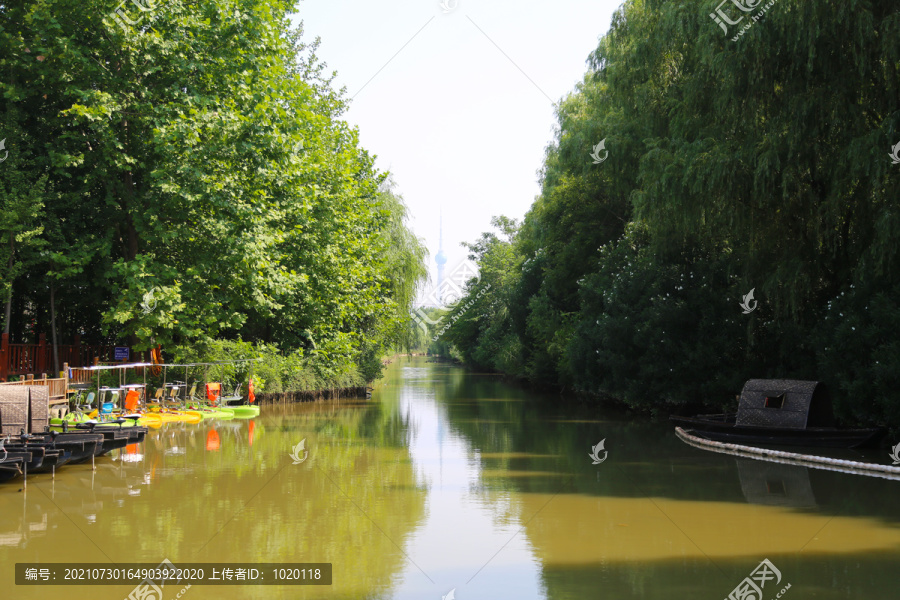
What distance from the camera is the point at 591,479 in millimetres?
15094

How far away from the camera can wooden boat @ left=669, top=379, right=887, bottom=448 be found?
17.8m

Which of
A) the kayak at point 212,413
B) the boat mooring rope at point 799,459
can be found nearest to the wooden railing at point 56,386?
the kayak at point 212,413

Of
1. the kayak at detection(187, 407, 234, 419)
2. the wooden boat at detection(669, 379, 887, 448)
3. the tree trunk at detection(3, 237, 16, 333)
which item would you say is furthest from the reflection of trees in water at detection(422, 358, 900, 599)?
the tree trunk at detection(3, 237, 16, 333)

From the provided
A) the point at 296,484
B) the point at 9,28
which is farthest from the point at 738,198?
the point at 9,28

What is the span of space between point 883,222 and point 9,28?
2476 cm

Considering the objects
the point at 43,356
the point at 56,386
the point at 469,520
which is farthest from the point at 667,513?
the point at 43,356

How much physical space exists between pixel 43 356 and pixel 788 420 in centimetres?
2237

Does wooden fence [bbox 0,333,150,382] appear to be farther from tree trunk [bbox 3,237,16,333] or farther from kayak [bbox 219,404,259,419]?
kayak [bbox 219,404,259,419]

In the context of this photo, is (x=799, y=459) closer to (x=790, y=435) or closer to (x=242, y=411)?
(x=790, y=435)

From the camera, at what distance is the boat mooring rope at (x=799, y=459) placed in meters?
14.7

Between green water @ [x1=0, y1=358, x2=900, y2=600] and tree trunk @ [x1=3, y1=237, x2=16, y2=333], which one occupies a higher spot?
tree trunk @ [x1=3, y1=237, x2=16, y2=333]

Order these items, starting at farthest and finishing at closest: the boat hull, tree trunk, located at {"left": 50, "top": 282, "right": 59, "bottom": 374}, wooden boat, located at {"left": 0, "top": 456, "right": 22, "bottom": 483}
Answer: tree trunk, located at {"left": 50, "top": 282, "right": 59, "bottom": 374} → the boat hull → wooden boat, located at {"left": 0, "top": 456, "right": 22, "bottom": 483}

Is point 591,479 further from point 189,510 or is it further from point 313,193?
point 313,193

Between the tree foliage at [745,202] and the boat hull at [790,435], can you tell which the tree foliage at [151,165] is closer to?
the tree foliage at [745,202]
